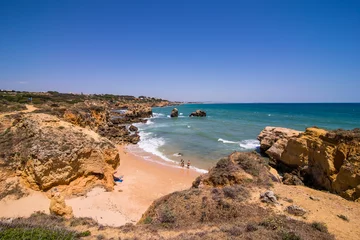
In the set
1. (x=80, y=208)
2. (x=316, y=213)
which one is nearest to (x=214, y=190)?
(x=316, y=213)

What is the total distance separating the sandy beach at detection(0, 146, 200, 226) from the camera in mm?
10203

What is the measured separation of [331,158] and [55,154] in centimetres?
1784

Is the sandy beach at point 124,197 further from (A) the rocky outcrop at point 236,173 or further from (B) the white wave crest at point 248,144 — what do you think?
(B) the white wave crest at point 248,144

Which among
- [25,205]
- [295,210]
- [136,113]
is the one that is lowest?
[25,205]

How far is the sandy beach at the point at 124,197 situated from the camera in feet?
33.5

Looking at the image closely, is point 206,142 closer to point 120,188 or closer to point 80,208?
point 120,188

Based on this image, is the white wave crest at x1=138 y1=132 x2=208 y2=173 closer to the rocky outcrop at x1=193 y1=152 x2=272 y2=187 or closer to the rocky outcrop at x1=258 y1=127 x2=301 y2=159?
the rocky outcrop at x1=258 y1=127 x2=301 y2=159

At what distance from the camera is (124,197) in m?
13.1

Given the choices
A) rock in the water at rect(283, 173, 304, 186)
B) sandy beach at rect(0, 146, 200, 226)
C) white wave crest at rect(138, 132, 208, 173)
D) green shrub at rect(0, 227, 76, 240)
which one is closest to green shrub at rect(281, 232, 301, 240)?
green shrub at rect(0, 227, 76, 240)

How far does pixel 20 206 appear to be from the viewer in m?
10.2

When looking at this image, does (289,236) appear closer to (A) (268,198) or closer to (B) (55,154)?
(A) (268,198)

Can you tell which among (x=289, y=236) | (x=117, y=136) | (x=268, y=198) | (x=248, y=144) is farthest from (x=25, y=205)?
(x=248, y=144)

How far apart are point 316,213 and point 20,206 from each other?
14.4 meters

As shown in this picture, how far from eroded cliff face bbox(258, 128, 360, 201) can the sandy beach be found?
961cm
